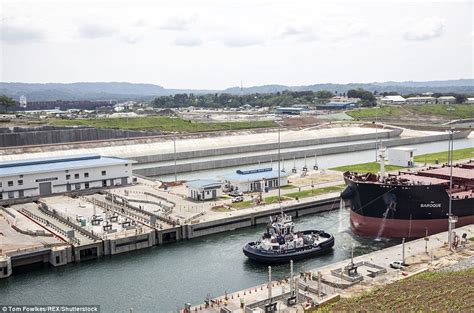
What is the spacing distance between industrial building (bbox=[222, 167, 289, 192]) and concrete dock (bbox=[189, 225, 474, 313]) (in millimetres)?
20138

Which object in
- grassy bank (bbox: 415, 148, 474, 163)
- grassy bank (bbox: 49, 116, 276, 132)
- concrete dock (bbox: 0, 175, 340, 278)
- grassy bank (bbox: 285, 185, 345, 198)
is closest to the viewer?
concrete dock (bbox: 0, 175, 340, 278)

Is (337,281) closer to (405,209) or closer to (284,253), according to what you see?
(284,253)

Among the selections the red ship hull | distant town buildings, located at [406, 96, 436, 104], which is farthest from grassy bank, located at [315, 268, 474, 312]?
distant town buildings, located at [406, 96, 436, 104]

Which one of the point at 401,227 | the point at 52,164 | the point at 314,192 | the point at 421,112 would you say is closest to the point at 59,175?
the point at 52,164

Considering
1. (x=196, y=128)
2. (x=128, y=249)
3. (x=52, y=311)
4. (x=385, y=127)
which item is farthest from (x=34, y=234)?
(x=385, y=127)

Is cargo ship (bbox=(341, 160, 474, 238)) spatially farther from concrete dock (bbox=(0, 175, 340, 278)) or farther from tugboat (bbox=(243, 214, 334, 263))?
concrete dock (bbox=(0, 175, 340, 278))

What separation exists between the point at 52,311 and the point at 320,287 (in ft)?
44.4

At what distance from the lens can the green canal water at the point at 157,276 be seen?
2791 centimetres

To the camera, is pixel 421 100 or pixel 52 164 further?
pixel 421 100

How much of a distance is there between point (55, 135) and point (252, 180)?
5654 centimetres

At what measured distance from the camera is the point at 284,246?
105 feet

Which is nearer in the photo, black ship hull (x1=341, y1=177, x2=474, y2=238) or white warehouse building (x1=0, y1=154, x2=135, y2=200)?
black ship hull (x1=341, y1=177, x2=474, y2=238)

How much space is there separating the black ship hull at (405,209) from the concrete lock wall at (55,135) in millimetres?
66836

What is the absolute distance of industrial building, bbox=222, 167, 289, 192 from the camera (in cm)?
5025
